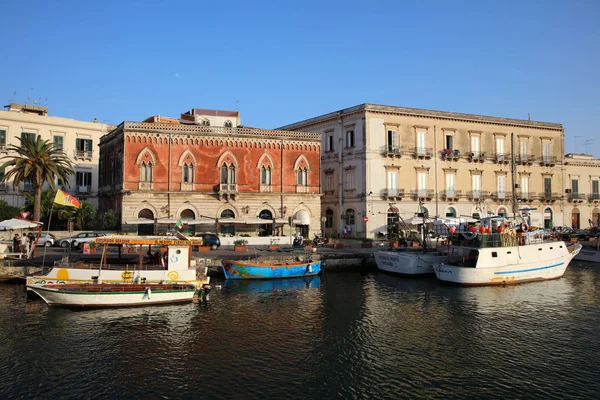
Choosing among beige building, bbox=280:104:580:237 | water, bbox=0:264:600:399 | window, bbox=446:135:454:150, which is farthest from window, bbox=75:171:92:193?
window, bbox=446:135:454:150

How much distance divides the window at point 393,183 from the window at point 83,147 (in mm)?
A: 34739

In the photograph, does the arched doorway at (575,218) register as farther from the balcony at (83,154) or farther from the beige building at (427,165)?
the balcony at (83,154)

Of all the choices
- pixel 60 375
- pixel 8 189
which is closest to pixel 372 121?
pixel 8 189

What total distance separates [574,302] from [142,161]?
3429 centimetres

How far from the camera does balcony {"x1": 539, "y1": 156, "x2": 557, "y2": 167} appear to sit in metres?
61.3

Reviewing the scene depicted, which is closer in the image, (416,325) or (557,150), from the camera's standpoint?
(416,325)

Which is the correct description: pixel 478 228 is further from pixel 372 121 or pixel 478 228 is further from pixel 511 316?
pixel 372 121

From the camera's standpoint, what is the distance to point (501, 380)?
15.1 m

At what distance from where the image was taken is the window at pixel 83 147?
187 ft

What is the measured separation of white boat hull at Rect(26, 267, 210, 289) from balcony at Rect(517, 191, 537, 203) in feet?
153

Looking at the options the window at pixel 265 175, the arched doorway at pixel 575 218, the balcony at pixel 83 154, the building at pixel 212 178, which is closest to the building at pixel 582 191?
the arched doorway at pixel 575 218

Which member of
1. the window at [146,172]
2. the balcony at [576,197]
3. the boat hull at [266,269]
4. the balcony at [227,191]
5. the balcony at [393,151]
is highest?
the balcony at [393,151]

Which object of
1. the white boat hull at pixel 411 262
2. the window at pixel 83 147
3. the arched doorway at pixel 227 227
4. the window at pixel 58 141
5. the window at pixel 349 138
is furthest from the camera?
the window at pixel 83 147

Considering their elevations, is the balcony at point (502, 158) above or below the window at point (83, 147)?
below
